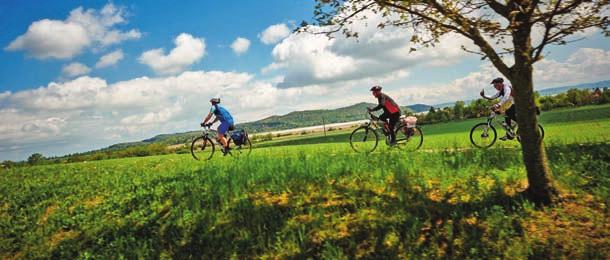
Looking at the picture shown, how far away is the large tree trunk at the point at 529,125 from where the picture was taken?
265 inches

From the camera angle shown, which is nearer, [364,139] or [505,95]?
[505,95]

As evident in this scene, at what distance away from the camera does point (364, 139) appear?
1532cm

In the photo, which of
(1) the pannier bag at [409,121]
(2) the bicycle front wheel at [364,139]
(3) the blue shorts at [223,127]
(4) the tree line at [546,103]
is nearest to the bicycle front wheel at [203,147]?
(3) the blue shorts at [223,127]

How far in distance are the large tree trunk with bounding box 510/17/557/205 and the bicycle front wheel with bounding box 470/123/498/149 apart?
763 centimetres

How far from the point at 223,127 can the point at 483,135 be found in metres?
11.2

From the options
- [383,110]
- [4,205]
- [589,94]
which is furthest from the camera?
[589,94]

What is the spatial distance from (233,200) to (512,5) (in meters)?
7.24

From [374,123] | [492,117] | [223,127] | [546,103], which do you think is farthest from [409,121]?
[546,103]

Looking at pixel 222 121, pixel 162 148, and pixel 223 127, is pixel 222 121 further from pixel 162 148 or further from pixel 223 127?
pixel 162 148

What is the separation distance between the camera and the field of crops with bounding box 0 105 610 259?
21.0ft

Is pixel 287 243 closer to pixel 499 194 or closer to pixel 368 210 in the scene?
pixel 368 210

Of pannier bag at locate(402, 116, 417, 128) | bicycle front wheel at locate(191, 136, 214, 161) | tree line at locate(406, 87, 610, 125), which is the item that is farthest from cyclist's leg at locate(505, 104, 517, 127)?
tree line at locate(406, 87, 610, 125)

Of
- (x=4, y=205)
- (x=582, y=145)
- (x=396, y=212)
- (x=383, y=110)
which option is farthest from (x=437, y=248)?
(x=4, y=205)

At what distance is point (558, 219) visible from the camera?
21.5ft
